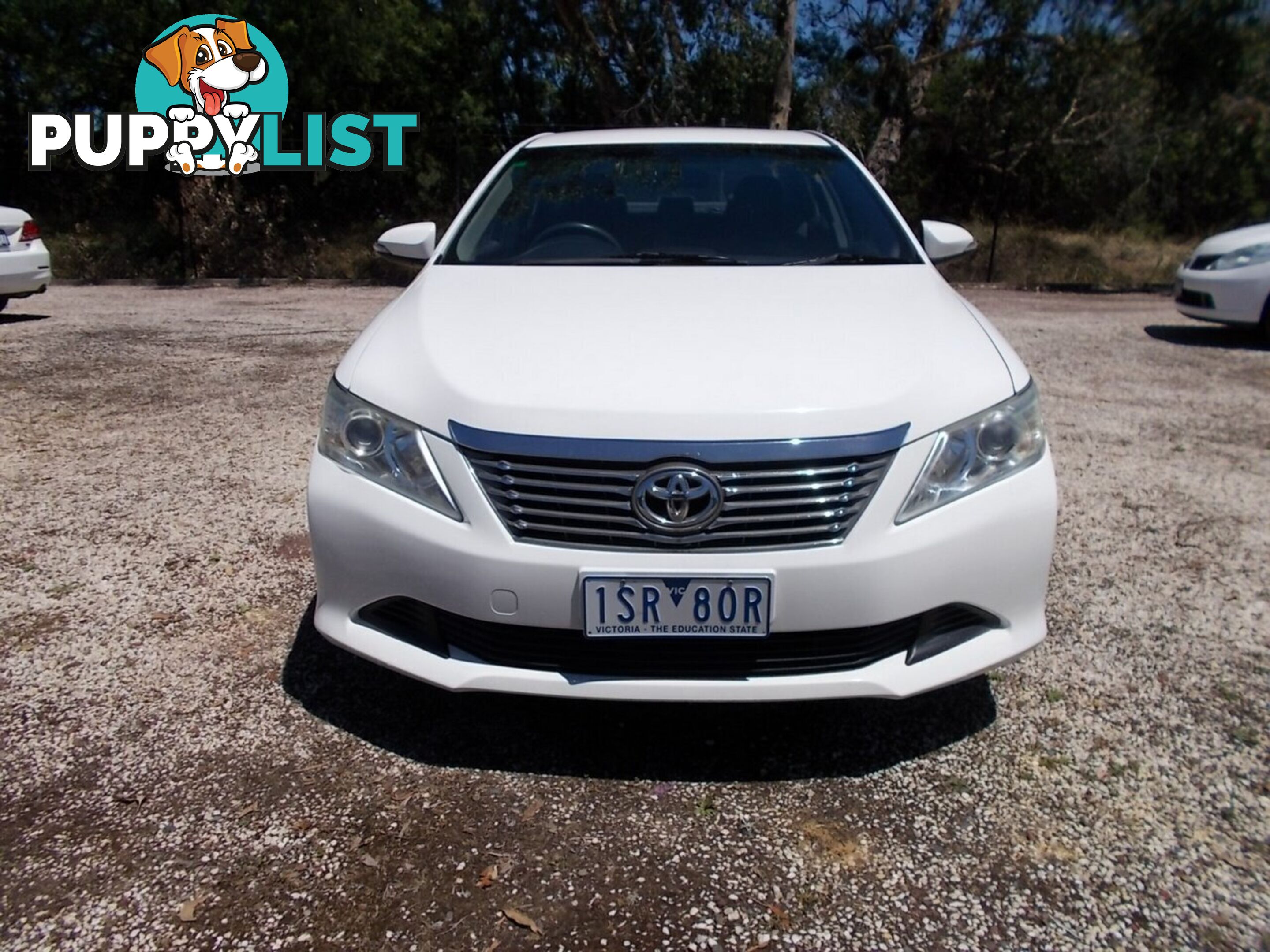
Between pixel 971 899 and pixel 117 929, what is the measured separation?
165 cm

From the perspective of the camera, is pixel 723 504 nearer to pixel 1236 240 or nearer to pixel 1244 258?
pixel 1244 258

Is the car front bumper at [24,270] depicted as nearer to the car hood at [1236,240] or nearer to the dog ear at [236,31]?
the dog ear at [236,31]

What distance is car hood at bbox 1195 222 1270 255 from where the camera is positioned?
881cm

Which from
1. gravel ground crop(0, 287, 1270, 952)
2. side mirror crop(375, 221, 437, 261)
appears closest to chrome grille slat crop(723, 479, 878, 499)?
A: gravel ground crop(0, 287, 1270, 952)

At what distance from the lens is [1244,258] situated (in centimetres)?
876

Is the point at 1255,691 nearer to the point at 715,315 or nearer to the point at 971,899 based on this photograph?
the point at 971,899

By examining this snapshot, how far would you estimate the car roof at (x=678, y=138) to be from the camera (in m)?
4.02

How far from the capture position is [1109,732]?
2662 mm

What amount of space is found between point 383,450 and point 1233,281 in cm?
860

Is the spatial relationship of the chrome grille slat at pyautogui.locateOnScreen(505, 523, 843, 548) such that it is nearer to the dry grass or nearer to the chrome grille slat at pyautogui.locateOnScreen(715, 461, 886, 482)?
the chrome grille slat at pyautogui.locateOnScreen(715, 461, 886, 482)

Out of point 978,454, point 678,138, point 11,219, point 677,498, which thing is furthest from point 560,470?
point 11,219

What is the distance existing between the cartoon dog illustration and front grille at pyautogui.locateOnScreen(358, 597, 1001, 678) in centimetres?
1378

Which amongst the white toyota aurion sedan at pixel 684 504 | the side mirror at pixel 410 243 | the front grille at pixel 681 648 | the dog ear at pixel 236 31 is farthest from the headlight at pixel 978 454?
the dog ear at pixel 236 31

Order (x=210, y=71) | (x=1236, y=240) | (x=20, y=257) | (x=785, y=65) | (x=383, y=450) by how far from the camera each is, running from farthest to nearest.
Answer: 1. (x=210, y=71)
2. (x=785, y=65)
3. (x=20, y=257)
4. (x=1236, y=240)
5. (x=383, y=450)
